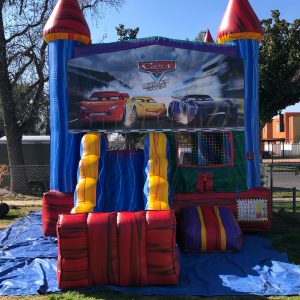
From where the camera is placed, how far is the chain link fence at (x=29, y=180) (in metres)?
15.2

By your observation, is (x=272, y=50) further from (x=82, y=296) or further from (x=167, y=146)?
(x=82, y=296)

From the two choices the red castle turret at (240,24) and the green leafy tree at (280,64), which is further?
the green leafy tree at (280,64)

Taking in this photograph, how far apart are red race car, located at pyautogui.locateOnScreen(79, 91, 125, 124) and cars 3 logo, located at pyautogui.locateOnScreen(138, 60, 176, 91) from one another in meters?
0.63

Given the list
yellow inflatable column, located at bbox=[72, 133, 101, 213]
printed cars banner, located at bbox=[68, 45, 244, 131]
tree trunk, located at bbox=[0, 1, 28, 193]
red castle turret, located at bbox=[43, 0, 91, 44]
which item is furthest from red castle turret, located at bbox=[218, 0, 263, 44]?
tree trunk, located at bbox=[0, 1, 28, 193]

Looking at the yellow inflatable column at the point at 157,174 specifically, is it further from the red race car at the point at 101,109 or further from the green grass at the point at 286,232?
the green grass at the point at 286,232

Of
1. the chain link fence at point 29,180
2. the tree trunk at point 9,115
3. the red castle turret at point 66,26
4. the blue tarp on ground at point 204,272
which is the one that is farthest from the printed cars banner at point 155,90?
the tree trunk at point 9,115

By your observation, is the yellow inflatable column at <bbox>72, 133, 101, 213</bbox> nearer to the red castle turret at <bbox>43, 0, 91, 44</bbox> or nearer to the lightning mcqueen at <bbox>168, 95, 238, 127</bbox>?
the lightning mcqueen at <bbox>168, 95, 238, 127</bbox>

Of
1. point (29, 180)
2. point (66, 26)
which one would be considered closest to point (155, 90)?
point (66, 26)

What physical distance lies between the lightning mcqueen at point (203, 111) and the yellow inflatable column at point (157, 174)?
0.65m

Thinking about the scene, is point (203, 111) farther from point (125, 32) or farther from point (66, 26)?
point (125, 32)

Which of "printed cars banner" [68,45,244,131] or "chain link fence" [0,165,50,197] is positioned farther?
"chain link fence" [0,165,50,197]

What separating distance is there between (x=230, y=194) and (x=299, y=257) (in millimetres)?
1898

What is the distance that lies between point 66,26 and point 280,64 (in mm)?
16424

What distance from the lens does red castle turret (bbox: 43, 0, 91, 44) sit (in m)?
8.39
